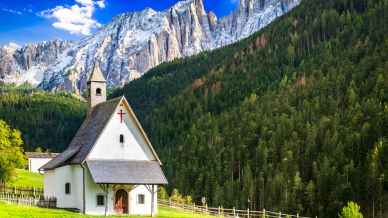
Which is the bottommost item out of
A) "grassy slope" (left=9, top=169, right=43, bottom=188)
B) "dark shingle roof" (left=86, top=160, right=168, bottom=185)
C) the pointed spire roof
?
"grassy slope" (left=9, top=169, right=43, bottom=188)

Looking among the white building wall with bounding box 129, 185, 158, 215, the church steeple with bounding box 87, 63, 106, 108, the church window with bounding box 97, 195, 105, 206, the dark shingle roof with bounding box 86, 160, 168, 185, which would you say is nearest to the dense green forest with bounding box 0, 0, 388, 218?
the church steeple with bounding box 87, 63, 106, 108

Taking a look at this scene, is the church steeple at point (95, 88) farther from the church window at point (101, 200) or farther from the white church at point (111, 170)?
the church window at point (101, 200)

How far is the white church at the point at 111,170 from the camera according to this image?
5972 centimetres

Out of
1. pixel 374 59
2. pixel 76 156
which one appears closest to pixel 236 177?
pixel 374 59

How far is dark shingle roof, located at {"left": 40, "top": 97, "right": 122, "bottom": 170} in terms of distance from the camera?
203ft

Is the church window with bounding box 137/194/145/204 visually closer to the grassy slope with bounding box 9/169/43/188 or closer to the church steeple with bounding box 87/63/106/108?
the church steeple with bounding box 87/63/106/108

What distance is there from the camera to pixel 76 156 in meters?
63.0

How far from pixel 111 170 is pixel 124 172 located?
122 centimetres

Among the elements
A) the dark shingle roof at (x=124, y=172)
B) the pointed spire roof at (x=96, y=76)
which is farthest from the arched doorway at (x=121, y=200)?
the pointed spire roof at (x=96, y=76)

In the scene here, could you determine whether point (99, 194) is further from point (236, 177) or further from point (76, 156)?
point (236, 177)

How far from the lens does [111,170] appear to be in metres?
59.8

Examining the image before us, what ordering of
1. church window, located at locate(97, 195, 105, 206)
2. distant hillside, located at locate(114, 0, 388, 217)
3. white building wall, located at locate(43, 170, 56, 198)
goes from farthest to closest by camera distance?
distant hillside, located at locate(114, 0, 388, 217) < white building wall, located at locate(43, 170, 56, 198) < church window, located at locate(97, 195, 105, 206)

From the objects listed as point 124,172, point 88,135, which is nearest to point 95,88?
point 88,135

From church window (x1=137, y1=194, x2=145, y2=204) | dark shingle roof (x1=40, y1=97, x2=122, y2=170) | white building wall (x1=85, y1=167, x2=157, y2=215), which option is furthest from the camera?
dark shingle roof (x1=40, y1=97, x2=122, y2=170)
